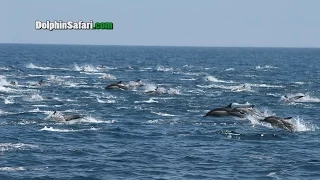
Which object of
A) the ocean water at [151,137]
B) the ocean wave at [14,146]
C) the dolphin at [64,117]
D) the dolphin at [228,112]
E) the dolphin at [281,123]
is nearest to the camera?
the ocean water at [151,137]

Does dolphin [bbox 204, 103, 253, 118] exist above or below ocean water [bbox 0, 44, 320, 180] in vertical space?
above

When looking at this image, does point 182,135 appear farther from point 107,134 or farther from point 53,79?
point 53,79

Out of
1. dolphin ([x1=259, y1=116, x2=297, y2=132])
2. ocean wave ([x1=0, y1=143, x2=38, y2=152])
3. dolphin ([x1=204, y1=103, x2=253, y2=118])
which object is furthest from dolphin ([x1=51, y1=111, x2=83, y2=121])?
dolphin ([x1=259, y1=116, x2=297, y2=132])

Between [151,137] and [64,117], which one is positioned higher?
[64,117]

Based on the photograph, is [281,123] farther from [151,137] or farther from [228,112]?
[151,137]

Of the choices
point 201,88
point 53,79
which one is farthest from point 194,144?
point 53,79

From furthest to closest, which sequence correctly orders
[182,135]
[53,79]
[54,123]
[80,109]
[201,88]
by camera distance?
[53,79], [201,88], [80,109], [54,123], [182,135]

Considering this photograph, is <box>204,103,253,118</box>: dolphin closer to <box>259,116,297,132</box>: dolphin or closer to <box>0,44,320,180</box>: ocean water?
<box>0,44,320,180</box>: ocean water

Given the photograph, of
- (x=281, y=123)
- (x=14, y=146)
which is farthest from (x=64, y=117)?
(x=281, y=123)

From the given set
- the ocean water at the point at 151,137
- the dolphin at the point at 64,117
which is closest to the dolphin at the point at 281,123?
the ocean water at the point at 151,137

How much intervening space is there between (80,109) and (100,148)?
20.8 metres

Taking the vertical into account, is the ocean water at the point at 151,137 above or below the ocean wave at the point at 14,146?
below

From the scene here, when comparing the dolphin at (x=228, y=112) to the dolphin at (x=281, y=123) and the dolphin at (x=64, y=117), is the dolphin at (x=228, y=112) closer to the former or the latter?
the dolphin at (x=281, y=123)

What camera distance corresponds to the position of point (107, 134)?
4938 centimetres
